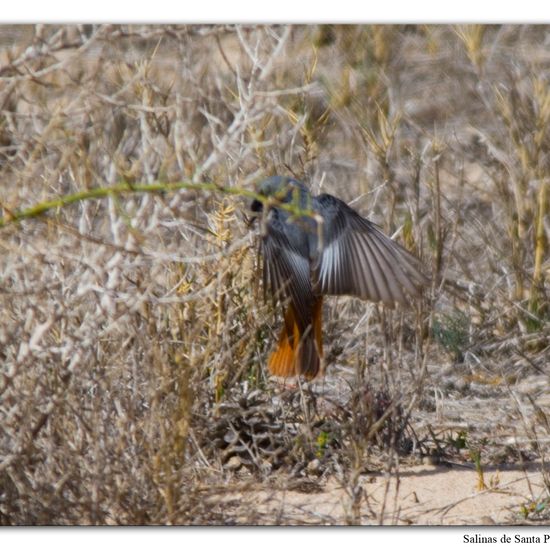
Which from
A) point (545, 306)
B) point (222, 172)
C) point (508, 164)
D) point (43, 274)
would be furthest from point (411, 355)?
point (43, 274)

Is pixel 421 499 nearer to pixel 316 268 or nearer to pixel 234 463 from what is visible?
pixel 234 463

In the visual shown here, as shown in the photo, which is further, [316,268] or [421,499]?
[316,268]

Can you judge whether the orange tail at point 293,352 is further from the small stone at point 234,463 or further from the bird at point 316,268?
the small stone at point 234,463

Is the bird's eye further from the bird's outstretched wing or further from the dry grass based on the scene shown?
the bird's outstretched wing

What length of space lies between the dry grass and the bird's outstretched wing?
0.14 m

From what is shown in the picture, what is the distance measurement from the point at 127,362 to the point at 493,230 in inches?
82.3

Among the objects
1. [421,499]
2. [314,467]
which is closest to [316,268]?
[314,467]

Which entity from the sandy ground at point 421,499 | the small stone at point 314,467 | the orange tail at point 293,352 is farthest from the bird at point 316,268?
the sandy ground at point 421,499

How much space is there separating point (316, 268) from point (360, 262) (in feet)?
0.44

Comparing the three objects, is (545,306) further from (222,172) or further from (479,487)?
(222,172)

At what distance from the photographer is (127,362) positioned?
11.0ft

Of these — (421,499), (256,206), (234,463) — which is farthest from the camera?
(256,206)

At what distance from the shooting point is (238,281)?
3.86 m

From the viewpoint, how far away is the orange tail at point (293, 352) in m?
3.81
